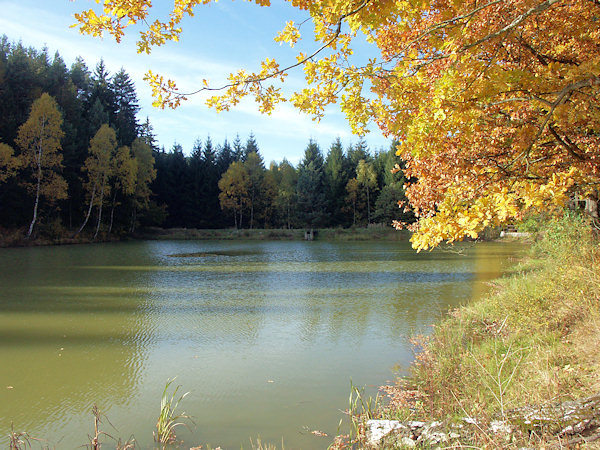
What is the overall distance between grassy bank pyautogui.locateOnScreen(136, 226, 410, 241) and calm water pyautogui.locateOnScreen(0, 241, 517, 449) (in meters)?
23.9

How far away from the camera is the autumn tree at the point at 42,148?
84.4 ft

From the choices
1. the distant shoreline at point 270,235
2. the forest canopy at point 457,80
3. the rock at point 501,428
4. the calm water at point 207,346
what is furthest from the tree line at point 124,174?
the rock at point 501,428

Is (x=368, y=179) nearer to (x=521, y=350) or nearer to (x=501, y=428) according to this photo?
(x=521, y=350)

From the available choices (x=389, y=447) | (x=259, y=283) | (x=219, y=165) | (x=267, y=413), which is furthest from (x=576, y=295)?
(x=219, y=165)

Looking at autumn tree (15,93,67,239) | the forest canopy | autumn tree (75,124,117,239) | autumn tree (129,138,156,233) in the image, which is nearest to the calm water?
the forest canopy

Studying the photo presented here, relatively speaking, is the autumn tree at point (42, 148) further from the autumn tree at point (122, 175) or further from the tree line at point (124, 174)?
the autumn tree at point (122, 175)

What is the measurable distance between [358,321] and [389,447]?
17.4 feet

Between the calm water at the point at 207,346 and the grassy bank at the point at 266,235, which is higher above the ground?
the grassy bank at the point at 266,235

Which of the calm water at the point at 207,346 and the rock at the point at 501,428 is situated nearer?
the rock at the point at 501,428

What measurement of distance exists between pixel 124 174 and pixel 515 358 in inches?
1359

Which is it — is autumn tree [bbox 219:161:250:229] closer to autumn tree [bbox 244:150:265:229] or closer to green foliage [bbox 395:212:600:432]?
autumn tree [bbox 244:150:265:229]

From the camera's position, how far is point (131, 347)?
6613 millimetres

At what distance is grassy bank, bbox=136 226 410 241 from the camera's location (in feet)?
126

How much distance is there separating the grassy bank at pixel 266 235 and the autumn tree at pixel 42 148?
11637mm
